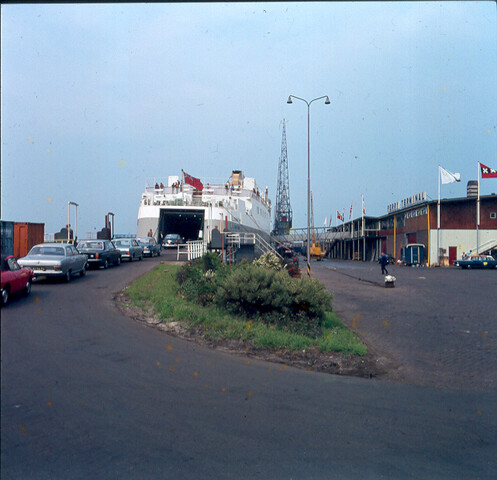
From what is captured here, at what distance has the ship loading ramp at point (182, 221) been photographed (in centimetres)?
3459

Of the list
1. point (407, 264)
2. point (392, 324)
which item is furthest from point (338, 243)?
point (392, 324)

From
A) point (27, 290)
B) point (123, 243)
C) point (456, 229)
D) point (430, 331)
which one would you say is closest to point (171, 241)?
point (123, 243)

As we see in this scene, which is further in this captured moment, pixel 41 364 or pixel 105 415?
pixel 105 415

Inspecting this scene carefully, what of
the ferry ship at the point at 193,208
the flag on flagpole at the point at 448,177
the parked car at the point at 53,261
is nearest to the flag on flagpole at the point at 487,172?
the flag on flagpole at the point at 448,177

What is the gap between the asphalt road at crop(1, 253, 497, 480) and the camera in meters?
2.52

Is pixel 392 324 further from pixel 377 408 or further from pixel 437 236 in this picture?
pixel 437 236

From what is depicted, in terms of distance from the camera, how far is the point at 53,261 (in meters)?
3.23

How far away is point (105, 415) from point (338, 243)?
7995cm

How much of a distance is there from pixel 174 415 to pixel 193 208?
30062 mm

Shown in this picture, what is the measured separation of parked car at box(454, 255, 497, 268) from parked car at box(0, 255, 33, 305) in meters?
40.9

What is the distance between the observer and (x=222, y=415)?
14.0 feet

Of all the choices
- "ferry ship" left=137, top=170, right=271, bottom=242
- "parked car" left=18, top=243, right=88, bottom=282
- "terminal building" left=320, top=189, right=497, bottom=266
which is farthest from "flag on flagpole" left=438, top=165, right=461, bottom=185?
"parked car" left=18, top=243, right=88, bottom=282

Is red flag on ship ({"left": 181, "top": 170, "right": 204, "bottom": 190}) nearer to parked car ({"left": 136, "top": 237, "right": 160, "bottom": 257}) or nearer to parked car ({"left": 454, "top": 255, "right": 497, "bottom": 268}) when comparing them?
parked car ({"left": 136, "top": 237, "right": 160, "bottom": 257})

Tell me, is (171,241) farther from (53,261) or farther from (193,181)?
(53,261)
